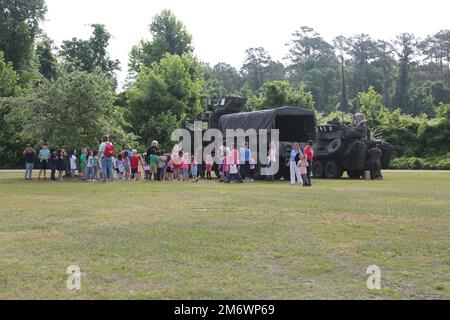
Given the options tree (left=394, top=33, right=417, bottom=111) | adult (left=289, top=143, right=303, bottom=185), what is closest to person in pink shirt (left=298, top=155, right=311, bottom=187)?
adult (left=289, top=143, right=303, bottom=185)

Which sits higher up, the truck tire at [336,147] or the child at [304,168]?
the truck tire at [336,147]

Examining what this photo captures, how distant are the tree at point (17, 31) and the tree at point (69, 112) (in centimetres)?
2763

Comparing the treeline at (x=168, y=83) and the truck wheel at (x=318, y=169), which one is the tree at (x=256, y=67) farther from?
the truck wheel at (x=318, y=169)

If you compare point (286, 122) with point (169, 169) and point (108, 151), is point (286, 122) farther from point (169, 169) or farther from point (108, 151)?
point (108, 151)

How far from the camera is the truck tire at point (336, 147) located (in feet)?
91.9

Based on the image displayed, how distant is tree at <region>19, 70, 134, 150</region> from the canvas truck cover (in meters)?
6.56

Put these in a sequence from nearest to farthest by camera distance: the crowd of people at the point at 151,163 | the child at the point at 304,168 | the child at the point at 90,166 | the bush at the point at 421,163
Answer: the child at the point at 304,168
the crowd of people at the point at 151,163
the child at the point at 90,166
the bush at the point at 421,163

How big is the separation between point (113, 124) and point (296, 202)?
16.7m

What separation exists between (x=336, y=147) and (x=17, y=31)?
37264mm

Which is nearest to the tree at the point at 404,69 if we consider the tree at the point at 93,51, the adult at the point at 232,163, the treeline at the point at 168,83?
the treeline at the point at 168,83

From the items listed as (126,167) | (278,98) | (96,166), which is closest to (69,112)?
(96,166)

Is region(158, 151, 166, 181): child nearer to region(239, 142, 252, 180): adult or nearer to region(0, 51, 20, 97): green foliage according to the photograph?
region(239, 142, 252, 180): adult

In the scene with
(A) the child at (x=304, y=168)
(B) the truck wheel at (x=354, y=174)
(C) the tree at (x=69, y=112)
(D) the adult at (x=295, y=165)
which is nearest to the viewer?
(A) the child at (x=304, y=168)

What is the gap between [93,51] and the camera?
58.4m
